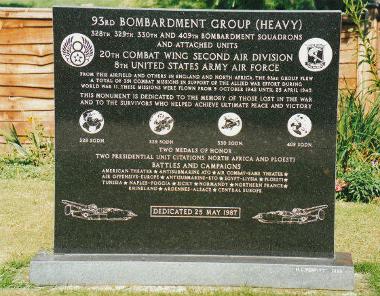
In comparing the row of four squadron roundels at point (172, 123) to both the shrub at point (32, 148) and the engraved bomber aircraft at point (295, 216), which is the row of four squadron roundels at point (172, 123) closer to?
the engraved bomber aircraft at point (295, 216)

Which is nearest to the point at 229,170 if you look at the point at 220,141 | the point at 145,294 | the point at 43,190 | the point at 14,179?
the point at 220,141

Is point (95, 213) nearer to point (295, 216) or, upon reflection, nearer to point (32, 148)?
point (295, 216)

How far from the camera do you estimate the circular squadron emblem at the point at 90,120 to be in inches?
201

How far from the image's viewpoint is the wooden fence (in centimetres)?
952

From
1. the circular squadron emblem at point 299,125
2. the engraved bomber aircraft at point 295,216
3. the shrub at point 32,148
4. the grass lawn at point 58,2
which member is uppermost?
the grass lawn at point 58,2

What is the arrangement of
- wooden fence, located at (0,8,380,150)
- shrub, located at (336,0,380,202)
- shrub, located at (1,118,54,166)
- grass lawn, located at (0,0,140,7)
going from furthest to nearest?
grass lawn, located at (0,0,140,7)
wooden fence, located at (0,8,380,150)
shrub, located at (1,118,54,166)
shrub, located at (336,0,380,202)

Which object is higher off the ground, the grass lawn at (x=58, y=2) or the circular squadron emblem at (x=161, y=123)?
the grass lawn at (x=58, y=2)

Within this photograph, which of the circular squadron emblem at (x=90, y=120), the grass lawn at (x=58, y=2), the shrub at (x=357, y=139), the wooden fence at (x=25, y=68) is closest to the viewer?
the circular squadron emblem at (x=90, y=120)

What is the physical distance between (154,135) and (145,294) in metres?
1.07

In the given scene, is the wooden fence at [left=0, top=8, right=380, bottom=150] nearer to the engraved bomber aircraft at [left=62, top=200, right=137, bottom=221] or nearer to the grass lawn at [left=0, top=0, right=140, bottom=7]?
the engraved bomber aircraft at [left=62, top=200, right=137, bottom=221]

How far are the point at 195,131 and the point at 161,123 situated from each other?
0.79ft

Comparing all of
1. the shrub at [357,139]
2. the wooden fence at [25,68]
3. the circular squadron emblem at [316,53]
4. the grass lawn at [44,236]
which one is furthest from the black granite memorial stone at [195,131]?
the wooden fence at [25,68]

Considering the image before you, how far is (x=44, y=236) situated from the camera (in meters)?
6.46

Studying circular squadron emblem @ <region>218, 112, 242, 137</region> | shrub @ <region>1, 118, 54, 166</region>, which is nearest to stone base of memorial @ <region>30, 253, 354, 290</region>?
circular squadron emblem @ <region>218, 112, 242, 137</region>
